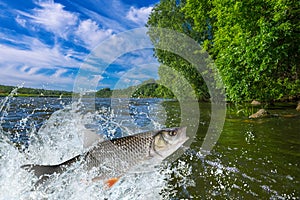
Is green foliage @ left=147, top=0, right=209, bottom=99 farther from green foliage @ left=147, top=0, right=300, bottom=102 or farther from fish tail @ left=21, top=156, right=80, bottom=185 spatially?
fish tail @ left=21, top=156, right=80, bottom=185

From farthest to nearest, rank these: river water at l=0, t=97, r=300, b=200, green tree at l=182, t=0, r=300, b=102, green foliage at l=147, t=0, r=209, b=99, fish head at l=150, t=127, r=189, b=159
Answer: green foliage at l=147, t=0, r=209, b=99
green tree at l=182, t=0, r=300, b=102
river water at l=0, t=97, r=300, b=200
fish head at l=150, t=127, r=189, b=159

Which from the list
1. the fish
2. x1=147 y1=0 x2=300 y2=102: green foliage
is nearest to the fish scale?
the fish

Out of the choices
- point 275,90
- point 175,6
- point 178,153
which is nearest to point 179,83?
point 175,6

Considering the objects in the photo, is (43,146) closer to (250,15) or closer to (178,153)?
(178,153)

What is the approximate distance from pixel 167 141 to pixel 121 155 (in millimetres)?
780

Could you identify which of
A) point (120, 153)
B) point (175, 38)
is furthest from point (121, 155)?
point (175, 38)

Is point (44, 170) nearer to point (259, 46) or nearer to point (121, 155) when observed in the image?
point (121, 155)

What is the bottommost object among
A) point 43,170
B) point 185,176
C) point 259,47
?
point 185,176

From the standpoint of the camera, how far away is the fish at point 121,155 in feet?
11.3

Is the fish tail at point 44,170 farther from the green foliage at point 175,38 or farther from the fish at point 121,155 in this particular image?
the green foliage at point 175,38

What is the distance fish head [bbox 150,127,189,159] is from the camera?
3436 mm

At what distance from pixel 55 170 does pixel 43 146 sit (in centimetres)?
385

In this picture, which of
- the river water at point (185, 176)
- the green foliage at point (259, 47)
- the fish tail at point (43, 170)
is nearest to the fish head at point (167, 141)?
the river water at point (185, 176)

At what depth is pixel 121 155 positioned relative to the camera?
3604mm
